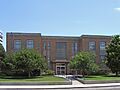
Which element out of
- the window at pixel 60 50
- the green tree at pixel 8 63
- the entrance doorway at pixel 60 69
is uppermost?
the window at pixel 60 50

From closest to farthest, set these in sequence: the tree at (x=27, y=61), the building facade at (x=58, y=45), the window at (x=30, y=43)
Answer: the tree at (x=27, y=61) < the building facade at (x=58, y=45) < the window at (x=30, y=43)

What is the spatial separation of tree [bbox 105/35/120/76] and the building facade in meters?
14.7

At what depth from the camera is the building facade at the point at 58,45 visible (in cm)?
6344

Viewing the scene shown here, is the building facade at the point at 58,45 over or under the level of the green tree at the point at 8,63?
over

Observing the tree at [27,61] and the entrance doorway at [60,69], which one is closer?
the tree at [27,61]

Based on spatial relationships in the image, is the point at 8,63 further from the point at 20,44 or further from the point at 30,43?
the point at 30,43

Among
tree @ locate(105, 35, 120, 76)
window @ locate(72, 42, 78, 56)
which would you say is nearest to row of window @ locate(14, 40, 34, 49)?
window @ locate(72, 42, 78, 56)

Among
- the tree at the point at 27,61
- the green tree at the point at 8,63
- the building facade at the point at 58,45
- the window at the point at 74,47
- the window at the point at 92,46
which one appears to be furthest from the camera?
the window at the point at 74,47

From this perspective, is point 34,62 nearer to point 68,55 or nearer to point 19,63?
point 19,63

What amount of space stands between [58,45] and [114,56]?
69.4 feet

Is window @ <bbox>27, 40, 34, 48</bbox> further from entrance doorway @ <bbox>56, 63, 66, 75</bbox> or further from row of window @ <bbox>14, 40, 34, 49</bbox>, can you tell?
entrance doorway @ <bbox>56, 63, 66, 75</bbox>

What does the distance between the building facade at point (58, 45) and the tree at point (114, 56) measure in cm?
1474

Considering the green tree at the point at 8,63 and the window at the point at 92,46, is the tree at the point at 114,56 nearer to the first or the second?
the window at the point at 92,46

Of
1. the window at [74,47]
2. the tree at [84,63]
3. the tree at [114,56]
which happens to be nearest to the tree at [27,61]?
the tree at [84,63]
